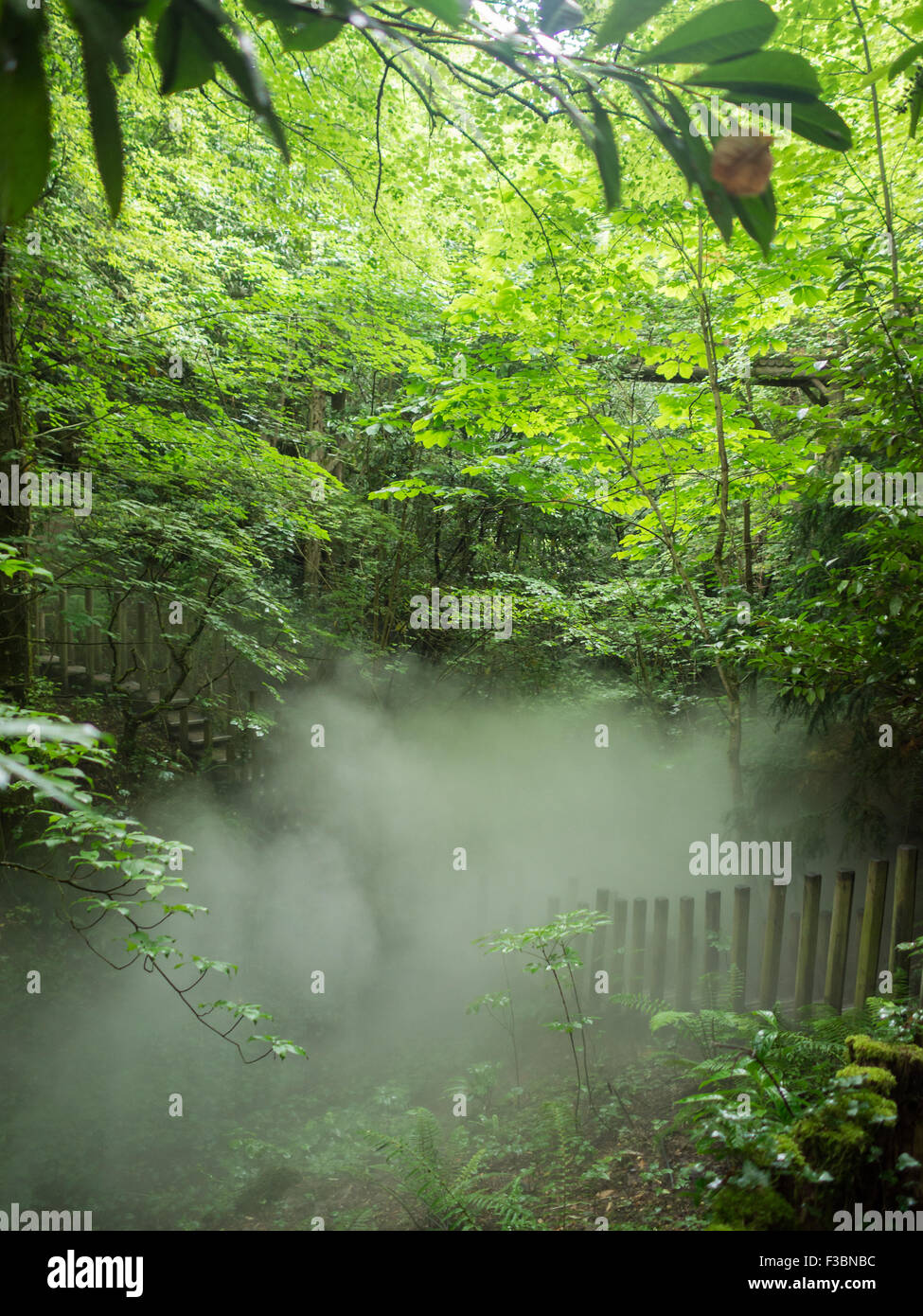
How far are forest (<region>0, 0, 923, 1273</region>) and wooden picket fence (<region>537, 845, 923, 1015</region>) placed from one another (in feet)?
0.12

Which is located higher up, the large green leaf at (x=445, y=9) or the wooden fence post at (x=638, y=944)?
the large green leaf at (x=445, y=9)

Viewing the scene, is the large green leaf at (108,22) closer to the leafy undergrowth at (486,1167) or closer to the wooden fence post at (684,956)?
the leafy undergrowth at (486,1167)

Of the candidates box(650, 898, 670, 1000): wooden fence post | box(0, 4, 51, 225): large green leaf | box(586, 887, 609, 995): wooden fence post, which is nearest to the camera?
box(0, 4, 51, 225): large green leaf

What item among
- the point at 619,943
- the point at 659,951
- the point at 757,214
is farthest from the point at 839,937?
the point at 757,214

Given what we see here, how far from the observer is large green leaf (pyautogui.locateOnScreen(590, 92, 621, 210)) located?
495 millimetres

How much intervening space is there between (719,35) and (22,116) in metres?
0.43

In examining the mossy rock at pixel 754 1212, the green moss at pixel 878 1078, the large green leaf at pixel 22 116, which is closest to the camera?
the large green leaf at pixel 22 116

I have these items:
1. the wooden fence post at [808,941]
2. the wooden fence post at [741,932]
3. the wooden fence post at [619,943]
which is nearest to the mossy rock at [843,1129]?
the wooden fence post at [808,941]

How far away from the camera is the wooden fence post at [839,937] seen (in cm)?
375

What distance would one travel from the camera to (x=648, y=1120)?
11.7ft

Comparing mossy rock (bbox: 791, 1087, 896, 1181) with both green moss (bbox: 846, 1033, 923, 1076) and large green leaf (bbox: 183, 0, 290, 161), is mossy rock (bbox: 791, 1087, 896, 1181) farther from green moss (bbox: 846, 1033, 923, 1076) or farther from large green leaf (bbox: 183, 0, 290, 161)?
large green leaf (bbox: 183, 0, 290, 161)

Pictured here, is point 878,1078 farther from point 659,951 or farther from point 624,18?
point 659,951

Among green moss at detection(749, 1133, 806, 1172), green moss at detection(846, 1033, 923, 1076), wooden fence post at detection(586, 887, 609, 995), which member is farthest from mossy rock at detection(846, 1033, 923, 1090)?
wooden fence post at detection(586, 887, 609, 995)
